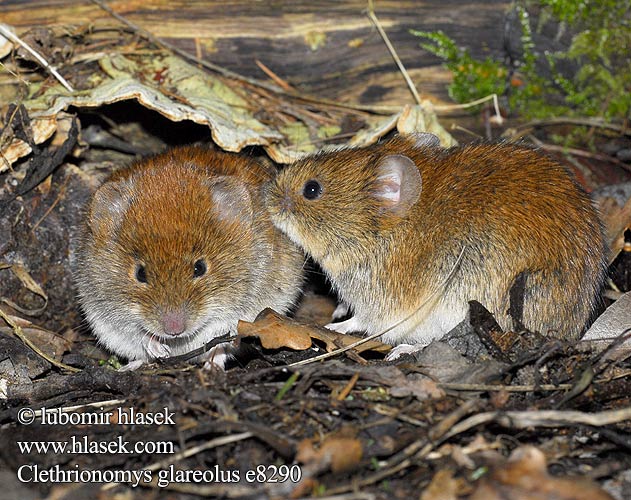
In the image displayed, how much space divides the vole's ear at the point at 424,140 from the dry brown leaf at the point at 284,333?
1599mm

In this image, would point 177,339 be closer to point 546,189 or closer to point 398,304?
point 398,304

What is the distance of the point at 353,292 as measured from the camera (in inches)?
224

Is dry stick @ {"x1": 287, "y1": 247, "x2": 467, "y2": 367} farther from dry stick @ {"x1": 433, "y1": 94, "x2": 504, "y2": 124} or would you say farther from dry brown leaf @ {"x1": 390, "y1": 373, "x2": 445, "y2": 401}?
dry stick @ {"x1": 433, "y1": 94, "x2": 504, "y2": 124}


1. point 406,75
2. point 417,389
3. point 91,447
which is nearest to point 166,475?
point 91,447

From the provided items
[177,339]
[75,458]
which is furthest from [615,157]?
[75,458]

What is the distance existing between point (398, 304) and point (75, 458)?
243cm

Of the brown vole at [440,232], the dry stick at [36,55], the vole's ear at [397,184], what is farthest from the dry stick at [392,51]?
the dry stick at [36,55]

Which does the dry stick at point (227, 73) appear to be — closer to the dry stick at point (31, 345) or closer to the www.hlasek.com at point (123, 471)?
the dry stick at point (31, 345)

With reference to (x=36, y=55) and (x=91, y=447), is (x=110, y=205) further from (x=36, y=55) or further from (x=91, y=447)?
(x=36, y=55)

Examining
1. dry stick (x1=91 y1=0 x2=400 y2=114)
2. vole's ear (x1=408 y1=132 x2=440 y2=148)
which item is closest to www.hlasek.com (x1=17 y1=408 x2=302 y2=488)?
vole's ear (x1=408 y1=132 x2=440 y2=148)

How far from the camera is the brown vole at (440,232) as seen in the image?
5.07 metres

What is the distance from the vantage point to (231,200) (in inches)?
219

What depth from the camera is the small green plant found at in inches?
286

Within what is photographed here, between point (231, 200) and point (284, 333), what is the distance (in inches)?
42.8
